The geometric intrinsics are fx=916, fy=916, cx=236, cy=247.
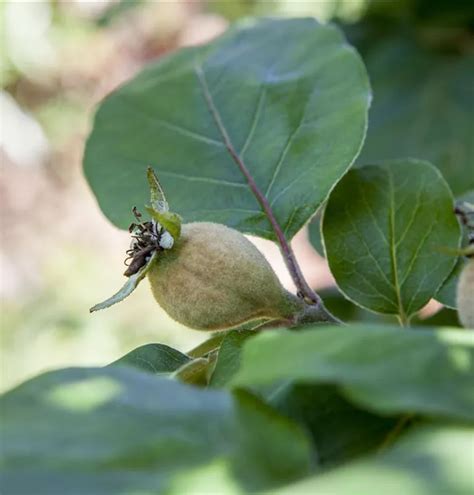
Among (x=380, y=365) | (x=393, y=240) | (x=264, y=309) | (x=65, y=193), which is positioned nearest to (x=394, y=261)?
(x=393, y=240)

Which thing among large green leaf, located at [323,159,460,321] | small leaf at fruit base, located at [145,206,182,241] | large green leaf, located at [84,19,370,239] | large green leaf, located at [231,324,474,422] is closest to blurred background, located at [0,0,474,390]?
large green leaf, located at [84,19,370,239]

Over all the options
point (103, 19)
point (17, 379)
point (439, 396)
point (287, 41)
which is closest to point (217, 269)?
point (439, 396)

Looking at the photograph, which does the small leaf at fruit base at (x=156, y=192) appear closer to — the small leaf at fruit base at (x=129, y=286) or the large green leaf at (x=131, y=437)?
the small leaf at fruit base at (x=129, y=286)

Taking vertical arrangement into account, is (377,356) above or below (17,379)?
above

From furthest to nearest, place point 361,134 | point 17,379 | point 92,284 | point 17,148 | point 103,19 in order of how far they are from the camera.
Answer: point 17,148 → point 92,284 → point 17,379 → point 103,19 → point 361,134

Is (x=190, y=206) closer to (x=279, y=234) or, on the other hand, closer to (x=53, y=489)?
(x=279, y=234)

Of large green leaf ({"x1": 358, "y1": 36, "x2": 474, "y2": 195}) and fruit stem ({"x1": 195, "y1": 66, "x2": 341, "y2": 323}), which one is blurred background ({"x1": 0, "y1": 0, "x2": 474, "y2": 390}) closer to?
large green leaf ({"x1": 358, "y1": 36, "x2": 474, "y2": 195})
